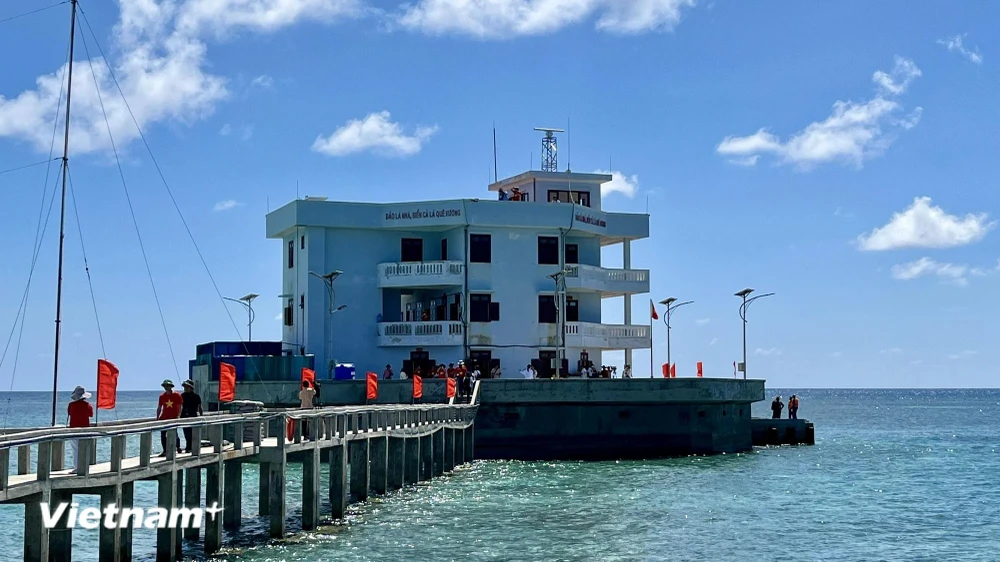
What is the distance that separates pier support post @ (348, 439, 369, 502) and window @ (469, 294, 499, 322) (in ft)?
A: 81.7

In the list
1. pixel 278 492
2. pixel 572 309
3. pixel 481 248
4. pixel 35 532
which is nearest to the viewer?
pixel 35 532

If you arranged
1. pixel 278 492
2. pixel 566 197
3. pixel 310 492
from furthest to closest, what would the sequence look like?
pixel 566 197 → pixel 310 492 → pixel 278 492

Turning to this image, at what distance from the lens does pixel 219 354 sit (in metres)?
57.8

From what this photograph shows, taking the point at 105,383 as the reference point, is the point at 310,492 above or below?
below

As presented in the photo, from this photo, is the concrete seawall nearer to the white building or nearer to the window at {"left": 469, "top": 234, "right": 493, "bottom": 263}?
the white building

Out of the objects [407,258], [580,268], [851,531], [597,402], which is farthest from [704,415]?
[851,531]

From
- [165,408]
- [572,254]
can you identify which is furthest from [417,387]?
[165,408]

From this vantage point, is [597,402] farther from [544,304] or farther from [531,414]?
[544,304]

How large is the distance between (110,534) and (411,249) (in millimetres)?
42629

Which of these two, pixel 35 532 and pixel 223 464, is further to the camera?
pixel 223 464

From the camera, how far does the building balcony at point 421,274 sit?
6081 cm

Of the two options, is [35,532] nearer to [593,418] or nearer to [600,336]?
[593,418]

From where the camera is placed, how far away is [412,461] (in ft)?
138

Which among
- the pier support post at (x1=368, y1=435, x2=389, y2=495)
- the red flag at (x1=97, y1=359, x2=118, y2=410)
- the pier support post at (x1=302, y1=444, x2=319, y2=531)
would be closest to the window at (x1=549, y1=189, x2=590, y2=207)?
the pier support post at (x1=368, y1=435, x2=389, y2=495)
